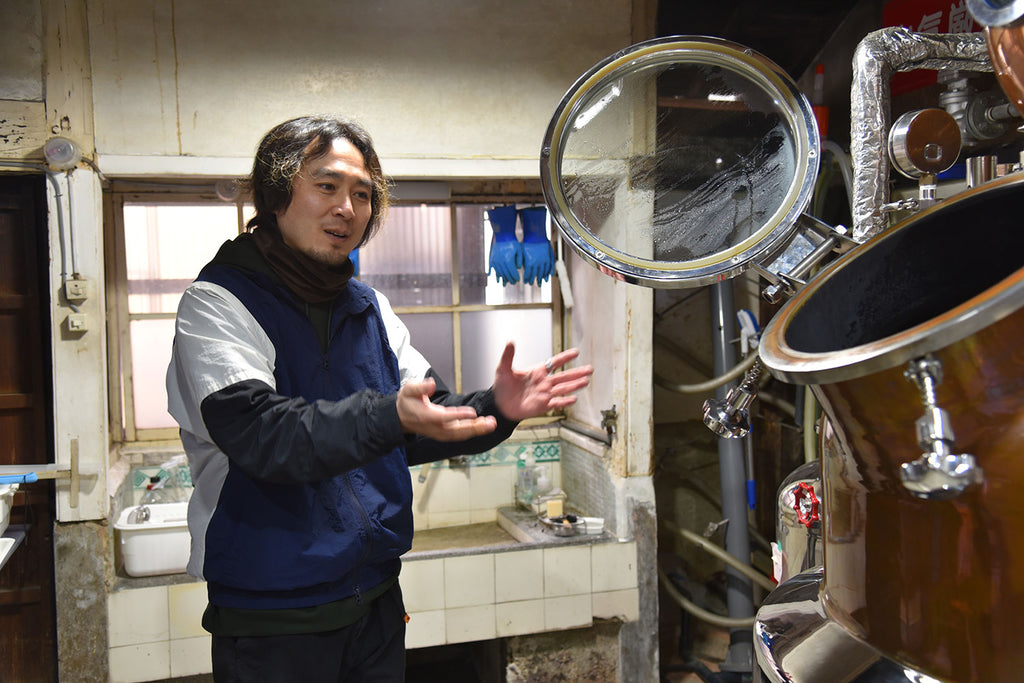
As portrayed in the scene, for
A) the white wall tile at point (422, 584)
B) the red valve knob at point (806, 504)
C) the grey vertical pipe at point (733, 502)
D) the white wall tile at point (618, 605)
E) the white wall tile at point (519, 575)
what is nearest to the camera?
the red valve knob at point (806, 504)

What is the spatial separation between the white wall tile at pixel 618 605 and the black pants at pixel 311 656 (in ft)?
5.51

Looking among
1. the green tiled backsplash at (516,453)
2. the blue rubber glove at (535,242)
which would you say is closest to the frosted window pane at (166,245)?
the blue rubber glove at (535,242)

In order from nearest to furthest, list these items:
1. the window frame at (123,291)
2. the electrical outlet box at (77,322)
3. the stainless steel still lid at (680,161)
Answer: the stainless steel still lid at (680,161), the electrical outlet box at (77,322), the window frame at (123,291)

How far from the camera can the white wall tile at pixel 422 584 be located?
121 inches

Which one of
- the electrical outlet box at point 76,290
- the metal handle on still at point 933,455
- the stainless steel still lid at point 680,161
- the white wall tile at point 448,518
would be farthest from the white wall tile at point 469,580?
the metal handle on still at point 933,455

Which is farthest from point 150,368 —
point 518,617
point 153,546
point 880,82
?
point 880,82

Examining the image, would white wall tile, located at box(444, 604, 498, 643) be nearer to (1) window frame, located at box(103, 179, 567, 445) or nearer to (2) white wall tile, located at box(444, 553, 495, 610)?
(2) white wall tile, located at box(444, 553, 495, 610)

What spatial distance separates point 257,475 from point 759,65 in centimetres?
111

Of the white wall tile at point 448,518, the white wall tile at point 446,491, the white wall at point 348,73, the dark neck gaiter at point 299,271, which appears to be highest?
the white wall at point 348,73

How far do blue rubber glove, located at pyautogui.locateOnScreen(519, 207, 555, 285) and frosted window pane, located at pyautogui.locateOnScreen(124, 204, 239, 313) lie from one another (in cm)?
136

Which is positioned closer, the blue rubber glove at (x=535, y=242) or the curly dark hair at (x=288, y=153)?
the curly dark hair at (x=288, y=153)

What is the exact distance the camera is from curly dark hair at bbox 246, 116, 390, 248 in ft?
5.85

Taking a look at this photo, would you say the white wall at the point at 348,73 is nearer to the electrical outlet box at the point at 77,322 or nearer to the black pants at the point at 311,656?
the electrical outlet box at the point at 77,322

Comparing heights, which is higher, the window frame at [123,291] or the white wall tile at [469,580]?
the window frame at [123,291]
